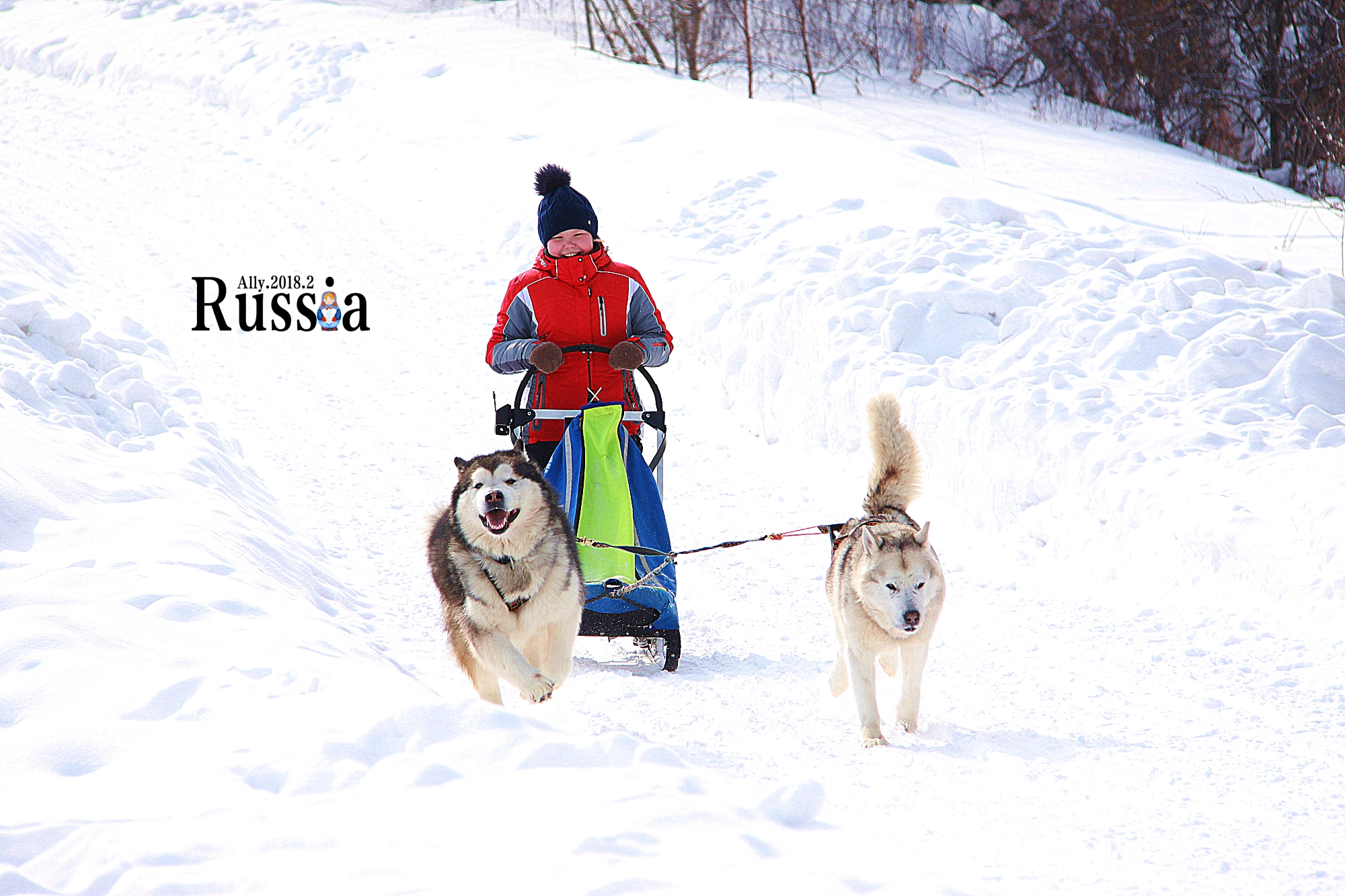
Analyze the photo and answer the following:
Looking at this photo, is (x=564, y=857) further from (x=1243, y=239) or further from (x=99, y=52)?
(x=99, y=52)

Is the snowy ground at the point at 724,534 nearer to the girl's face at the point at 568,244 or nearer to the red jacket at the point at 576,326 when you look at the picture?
the red jacket at the point at 576,326

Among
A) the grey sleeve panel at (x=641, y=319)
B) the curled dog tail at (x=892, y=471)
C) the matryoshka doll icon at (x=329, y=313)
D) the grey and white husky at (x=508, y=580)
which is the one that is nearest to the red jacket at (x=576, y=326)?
the grey sleeve panel at (x=641, y=319)

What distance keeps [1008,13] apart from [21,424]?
17738 millimetres

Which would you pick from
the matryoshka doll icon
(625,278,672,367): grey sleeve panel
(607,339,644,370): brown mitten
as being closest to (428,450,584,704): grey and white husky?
(607,339,644,370): brown mitten

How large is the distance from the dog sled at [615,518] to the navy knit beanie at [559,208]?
574 mm

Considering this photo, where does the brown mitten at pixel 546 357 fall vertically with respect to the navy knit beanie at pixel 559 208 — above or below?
below

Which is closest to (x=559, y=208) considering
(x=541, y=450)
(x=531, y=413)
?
(x=531, y=413)

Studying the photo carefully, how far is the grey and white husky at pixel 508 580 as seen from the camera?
3.38m

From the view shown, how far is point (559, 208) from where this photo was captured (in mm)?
4523

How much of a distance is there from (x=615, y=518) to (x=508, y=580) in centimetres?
79

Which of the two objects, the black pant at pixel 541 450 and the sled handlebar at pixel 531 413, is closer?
the sled handlebar at pixel 531 413

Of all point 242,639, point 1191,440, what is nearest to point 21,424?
point 242,639

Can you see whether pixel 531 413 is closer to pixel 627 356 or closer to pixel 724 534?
pixel 627 356

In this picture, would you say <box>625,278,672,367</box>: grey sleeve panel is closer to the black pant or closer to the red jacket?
the red jacket
